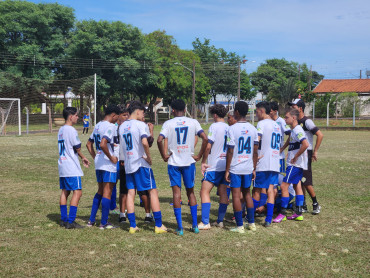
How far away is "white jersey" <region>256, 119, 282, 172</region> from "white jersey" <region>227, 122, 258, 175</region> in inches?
20.0

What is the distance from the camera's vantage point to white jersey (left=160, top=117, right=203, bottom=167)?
608 centimetres

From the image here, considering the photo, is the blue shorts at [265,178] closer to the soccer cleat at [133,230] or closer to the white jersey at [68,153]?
the soccer cleat at [133,230]

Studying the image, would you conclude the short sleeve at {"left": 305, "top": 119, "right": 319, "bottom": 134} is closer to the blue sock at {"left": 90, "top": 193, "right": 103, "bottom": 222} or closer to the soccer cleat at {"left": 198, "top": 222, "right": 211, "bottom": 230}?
the soccer cleat at {"left": 198, "top": 222, "right": 211, "bottom": 230}

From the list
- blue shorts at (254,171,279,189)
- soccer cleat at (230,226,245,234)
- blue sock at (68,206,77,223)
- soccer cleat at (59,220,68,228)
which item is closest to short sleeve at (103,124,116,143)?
blue sock at (68,206,77,223)

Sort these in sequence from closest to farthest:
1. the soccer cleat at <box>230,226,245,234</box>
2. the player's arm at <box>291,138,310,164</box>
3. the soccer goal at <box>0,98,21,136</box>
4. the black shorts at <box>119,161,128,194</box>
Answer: the soccer cleat at <box>230,226,245,234</box> → the player's arm at <box>291,138,310,164</box> → the black shorts at <box>119,161,128,194</box> → the soccer goal at <box>0,98,21,136</box>

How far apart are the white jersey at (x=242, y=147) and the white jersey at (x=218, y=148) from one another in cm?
28

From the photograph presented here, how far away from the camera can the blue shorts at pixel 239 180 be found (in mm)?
6219

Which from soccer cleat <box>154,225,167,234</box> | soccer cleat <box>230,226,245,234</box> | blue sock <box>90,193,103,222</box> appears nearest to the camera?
soccer cleat <box>154,225,167,234</box>

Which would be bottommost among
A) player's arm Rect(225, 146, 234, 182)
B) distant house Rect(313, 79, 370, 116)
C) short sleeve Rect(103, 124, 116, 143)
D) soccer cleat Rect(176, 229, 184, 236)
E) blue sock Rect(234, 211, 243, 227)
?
soccer cleat Rect(176, 229, 184, 236)

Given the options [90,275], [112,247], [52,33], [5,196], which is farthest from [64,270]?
[52,33]

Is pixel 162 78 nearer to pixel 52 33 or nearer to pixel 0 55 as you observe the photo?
pixel 52 33

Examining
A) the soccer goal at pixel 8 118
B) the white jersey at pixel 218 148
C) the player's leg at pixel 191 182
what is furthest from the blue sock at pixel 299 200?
the soccer goal at pixel 8 118

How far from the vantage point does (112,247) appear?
5430 millimetres

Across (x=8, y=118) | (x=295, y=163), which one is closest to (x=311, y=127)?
(x=295, y=163)
